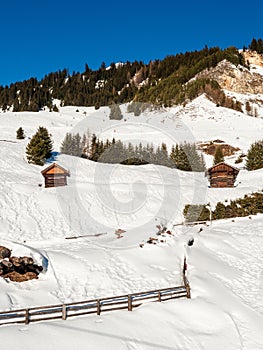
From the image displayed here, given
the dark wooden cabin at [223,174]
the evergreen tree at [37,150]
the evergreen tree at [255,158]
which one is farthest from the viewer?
the evergreen tree at [255,158]

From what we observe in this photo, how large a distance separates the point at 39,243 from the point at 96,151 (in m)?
39.3

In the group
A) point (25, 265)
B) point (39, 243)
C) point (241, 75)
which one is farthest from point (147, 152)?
point (241, 75)

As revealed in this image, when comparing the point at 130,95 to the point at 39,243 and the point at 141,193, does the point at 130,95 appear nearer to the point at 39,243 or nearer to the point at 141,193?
the point at 141,193

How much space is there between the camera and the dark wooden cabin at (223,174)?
1801 inches

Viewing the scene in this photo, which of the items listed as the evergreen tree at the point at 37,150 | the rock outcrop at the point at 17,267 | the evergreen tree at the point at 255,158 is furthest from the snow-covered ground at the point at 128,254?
the evergreen tree at the point at 255,158

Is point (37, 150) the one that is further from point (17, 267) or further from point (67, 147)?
point (17, 267)

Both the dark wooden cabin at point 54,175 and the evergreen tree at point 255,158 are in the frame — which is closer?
the dark wooden cabin at point 54,175

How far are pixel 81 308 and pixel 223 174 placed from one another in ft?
118

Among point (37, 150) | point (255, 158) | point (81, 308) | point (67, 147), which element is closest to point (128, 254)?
point (81, 308)

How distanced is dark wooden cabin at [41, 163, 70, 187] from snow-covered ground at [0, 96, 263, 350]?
4.14 ft

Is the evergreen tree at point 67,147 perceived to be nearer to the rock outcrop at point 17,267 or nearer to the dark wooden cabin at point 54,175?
the dark wooden cabin at point 54,175

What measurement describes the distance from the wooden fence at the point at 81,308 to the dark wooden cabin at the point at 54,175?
23.2m

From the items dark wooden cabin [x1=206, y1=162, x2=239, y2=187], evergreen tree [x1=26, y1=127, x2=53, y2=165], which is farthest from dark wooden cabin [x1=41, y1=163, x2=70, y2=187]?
dark wooden cabin [x1=206, y1=162, x2=239, y2=187]

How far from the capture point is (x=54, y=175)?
37750mm
